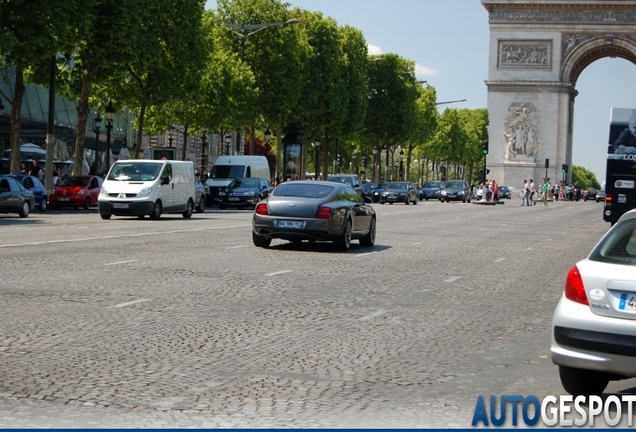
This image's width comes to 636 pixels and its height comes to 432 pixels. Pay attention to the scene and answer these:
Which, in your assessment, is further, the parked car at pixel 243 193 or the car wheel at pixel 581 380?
the parked car at pixel 243 193

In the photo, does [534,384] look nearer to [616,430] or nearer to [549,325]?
[616,430]

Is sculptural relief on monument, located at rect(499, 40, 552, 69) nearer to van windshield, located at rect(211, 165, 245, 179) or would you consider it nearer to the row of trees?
the row of trees

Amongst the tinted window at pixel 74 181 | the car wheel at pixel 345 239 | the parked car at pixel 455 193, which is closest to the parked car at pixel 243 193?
the tinted window at pixel 74 181

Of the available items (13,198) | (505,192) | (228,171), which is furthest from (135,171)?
(505,192)

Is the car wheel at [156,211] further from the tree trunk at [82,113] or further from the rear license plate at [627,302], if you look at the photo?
the rear license plate at [627,302]

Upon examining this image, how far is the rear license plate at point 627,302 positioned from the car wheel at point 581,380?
56 cm

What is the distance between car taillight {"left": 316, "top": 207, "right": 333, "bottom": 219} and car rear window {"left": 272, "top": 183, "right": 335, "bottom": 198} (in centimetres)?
64

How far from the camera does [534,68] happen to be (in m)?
88.8

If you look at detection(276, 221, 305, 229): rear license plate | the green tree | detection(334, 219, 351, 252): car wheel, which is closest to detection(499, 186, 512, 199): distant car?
the green tree

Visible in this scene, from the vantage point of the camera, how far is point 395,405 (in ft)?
25.3

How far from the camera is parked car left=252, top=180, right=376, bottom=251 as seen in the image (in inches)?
858

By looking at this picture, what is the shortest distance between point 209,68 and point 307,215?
45564 millimetres

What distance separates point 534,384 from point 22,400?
11.6 feet

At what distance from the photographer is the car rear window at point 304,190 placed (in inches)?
888
